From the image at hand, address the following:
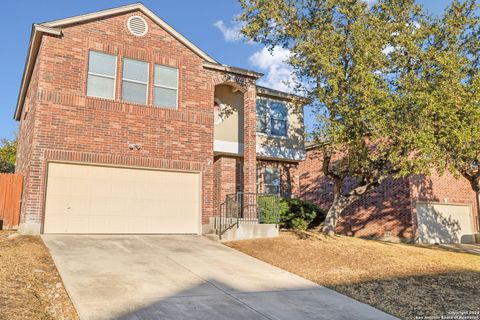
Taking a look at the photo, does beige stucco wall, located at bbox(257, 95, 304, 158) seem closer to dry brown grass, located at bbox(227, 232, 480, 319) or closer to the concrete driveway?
dry brown grass, located at bbox(227, 232, 480, 319)

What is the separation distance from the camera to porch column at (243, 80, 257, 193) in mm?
16125

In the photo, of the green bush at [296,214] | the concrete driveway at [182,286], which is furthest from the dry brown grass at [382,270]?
the green bush at [296,214]

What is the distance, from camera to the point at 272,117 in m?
18.9

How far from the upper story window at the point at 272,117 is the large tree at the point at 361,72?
3023mm

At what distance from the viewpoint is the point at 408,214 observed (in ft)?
65.5

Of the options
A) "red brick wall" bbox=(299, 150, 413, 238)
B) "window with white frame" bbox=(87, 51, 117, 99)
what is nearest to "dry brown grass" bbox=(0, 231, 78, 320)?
"window with white frame" bbox=(87, 51, 117, 99)

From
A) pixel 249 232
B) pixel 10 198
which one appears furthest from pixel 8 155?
pixel 249 232

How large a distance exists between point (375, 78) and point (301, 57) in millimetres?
2794

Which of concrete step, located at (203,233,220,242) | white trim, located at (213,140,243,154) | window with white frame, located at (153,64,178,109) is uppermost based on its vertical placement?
window with white frame, located at (153,64,178,109)

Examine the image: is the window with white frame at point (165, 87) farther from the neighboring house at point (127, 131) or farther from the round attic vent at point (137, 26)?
the round attic vent at point (137, 26)

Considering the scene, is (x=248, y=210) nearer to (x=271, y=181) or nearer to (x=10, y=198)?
(x=271, y=181)

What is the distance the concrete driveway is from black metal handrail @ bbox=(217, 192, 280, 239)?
94.2 inches

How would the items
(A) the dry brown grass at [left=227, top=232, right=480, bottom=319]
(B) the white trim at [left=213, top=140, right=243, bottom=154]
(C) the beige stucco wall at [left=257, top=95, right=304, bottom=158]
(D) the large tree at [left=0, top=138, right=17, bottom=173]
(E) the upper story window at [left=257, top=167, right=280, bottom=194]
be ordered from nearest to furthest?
(A) the dry brown grass at [left=227, top=232, right=480, bottom=319] → (B) the white trim at [left=213, top=140, right=243, bottom=154] → (C) the beige stucco wall at [left=257, top=95, right=304, bottom=158] → (E) the upper story window at [left=257, top=167, right=280, bottom=194] → (D) the large tree at [left=0, top=138, right=17, bottom=173]

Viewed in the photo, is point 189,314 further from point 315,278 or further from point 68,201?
point 68,201
